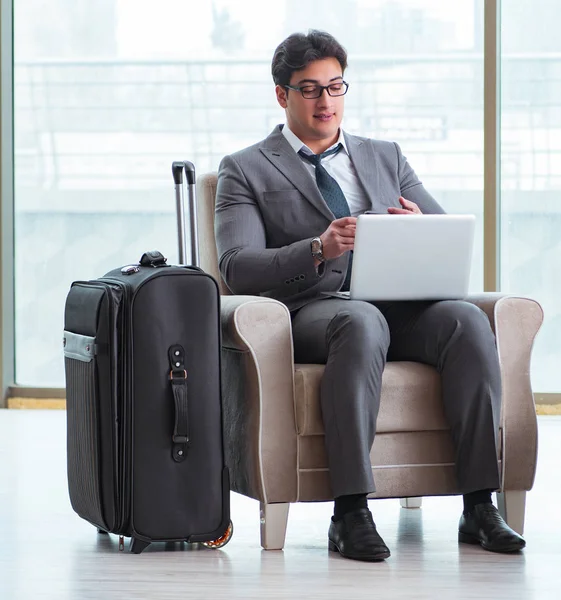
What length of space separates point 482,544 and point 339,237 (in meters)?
0.68

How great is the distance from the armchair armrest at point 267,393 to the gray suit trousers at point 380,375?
0.08 m

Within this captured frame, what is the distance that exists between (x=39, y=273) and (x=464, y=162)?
1835 millimetres

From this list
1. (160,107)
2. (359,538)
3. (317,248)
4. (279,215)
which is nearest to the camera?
(359,538)

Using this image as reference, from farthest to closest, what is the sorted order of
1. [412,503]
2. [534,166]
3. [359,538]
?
[534,166] < [412,503] < [359,538]

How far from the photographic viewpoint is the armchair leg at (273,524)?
219cm

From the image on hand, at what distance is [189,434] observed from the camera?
2.15 m

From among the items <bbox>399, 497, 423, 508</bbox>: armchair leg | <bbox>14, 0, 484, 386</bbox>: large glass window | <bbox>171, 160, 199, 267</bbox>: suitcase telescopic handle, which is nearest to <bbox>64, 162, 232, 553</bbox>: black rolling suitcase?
<bbox>171, 160, 199, 267</bbox>: suitcase telescopic handle

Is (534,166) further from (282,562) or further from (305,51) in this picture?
(282,562)

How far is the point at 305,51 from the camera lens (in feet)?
8.25

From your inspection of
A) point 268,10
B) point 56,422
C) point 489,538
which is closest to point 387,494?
point 489,538

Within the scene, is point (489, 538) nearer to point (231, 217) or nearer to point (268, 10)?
point (231, 217)

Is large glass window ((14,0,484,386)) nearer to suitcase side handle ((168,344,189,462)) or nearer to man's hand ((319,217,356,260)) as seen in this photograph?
man's hand ((319,217,356,260))

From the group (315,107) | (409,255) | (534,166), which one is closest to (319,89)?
(315,107)

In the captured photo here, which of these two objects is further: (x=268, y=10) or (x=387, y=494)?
(x=268, y=10)
